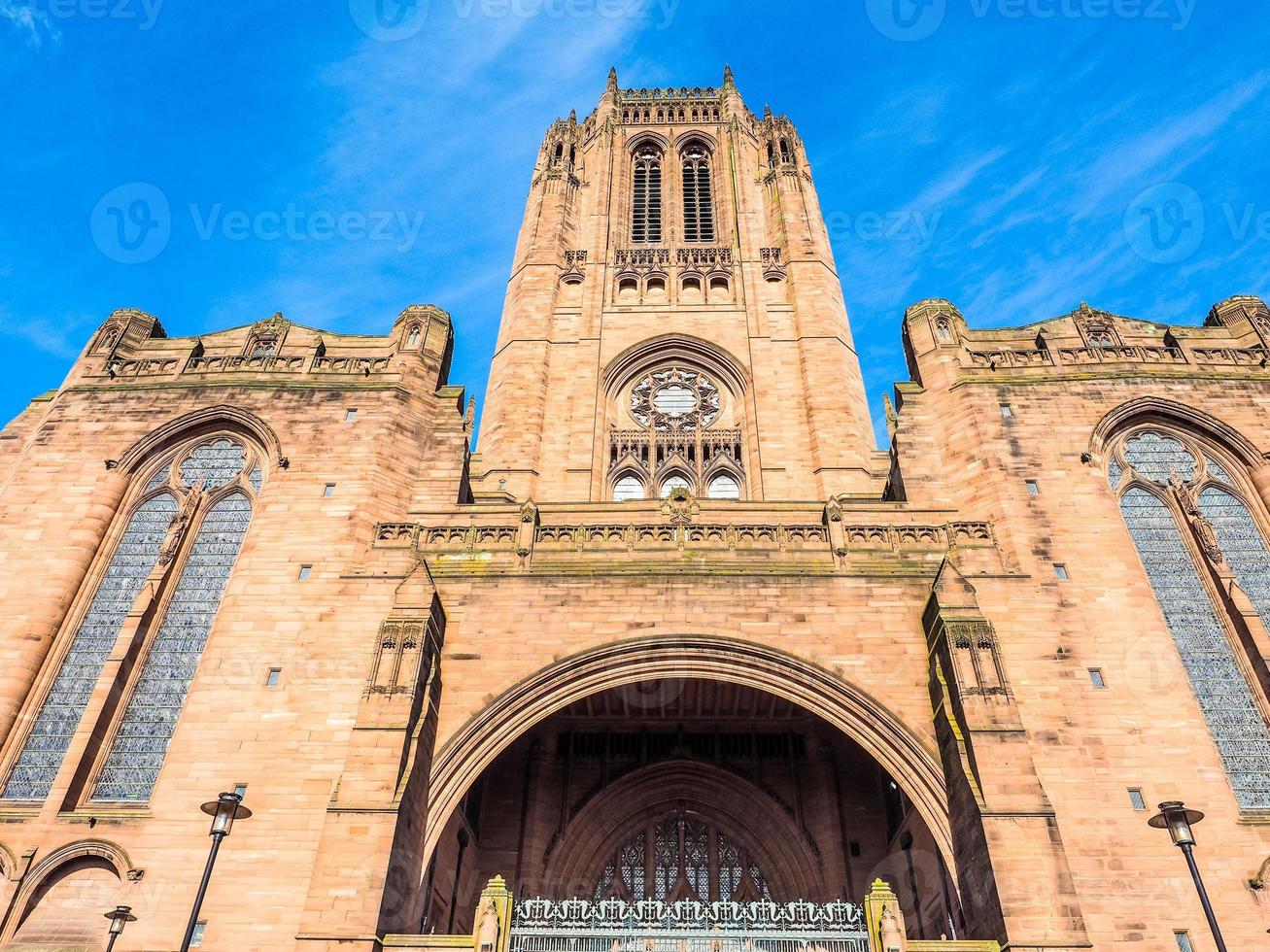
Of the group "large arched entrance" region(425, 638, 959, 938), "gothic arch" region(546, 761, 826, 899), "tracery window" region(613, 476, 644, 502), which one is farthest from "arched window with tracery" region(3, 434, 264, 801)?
"tracery window" region(613, 476, 644, 502)

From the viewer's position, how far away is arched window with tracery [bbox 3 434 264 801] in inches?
629

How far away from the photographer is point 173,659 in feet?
56.7

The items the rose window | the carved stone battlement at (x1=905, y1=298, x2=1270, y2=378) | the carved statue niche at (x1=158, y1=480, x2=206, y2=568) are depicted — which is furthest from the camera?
the rose window

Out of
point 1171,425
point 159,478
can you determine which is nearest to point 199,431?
point 159,478

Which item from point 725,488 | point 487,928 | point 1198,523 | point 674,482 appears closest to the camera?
point 487,928

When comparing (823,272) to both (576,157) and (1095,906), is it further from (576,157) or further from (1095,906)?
(1095,906)

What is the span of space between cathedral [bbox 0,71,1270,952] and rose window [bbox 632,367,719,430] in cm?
751

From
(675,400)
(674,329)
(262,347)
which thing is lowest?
(262,347)

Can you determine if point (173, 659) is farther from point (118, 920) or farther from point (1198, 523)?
point (1198, 523)

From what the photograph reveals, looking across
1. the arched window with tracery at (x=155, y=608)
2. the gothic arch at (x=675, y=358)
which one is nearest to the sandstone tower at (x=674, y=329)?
the gothic arch at (x=675, y=358)

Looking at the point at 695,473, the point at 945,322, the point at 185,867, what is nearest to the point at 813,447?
the point at 695,473

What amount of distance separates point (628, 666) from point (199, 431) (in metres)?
11.6

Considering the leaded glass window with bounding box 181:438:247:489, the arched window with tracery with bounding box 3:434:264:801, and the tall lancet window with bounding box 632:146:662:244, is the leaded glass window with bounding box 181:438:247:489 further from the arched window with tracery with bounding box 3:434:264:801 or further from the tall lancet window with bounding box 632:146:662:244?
the tall lancet window with bounding box 632:146:662:244

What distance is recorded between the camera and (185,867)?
566 inches
